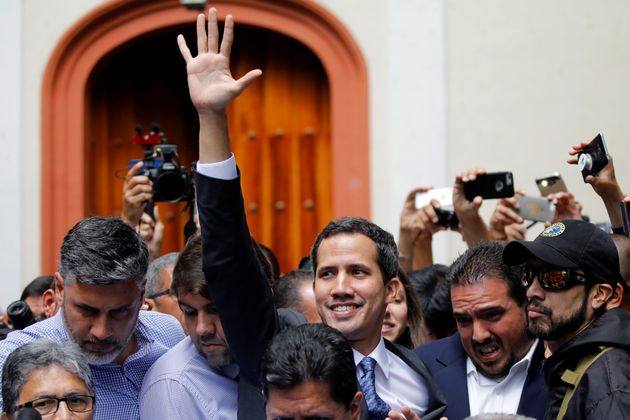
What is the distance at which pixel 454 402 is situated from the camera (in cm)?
394

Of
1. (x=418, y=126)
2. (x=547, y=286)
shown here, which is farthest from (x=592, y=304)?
(x=418, y=126)

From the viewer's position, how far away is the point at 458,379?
13.2 ft

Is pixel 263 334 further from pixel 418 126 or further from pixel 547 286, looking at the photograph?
pixel 418 126

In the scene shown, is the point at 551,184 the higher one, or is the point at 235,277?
the point at 551,184

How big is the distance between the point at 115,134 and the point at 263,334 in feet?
20.1

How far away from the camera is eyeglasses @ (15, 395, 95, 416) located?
324 centimetres

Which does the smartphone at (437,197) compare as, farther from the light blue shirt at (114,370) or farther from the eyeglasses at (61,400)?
the eyeglasses at (61,400)

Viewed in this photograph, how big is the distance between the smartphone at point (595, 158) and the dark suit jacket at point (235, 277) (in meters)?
1.82

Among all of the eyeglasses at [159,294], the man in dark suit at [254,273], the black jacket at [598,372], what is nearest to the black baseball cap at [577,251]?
the black jacket at [598,372]

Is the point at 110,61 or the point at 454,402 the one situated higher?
the point at 110,61

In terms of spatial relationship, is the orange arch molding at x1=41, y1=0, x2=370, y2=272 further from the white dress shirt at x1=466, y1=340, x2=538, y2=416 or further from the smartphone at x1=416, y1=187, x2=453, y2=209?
the white dress shirt at x1=466, y1=340, x2=538, y2=416

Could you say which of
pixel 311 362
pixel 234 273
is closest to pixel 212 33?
pixel 234 273

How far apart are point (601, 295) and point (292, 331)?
1.06 meters

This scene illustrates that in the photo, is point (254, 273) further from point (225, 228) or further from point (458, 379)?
point (458, 379)
